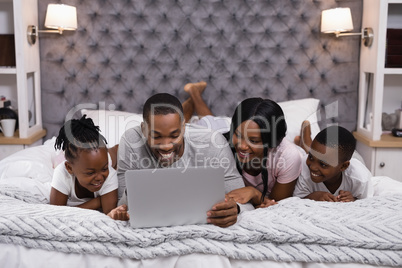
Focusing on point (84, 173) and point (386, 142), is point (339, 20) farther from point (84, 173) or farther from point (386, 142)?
point (84, 173)

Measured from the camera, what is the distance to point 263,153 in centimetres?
186

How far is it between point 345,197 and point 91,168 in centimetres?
100

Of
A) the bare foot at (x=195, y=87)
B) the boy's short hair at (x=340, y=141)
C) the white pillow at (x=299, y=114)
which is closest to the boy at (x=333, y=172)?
the boy's short hair at (x=340, y=141)

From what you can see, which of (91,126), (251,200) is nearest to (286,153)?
(251,200)

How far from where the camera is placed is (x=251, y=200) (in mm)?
1772

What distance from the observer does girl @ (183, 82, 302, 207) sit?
5.84ft

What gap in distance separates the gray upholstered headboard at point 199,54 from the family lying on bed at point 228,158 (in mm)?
1029

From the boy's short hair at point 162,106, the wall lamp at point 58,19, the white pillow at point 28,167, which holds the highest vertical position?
the wall lamp at point 58,19

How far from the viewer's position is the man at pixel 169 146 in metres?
1.64

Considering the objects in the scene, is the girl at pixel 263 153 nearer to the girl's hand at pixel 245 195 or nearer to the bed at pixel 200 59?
the girl's hand at pixel 245 195

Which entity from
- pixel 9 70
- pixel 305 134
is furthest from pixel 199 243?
pixel 9 70

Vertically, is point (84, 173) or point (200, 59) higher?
point (200, 59)

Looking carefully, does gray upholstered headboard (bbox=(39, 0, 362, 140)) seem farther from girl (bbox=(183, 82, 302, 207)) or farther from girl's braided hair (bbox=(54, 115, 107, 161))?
girl's braided hair (bbox=(54, 115, 107, 161))

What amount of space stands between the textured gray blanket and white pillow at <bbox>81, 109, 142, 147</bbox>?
1186 mm
